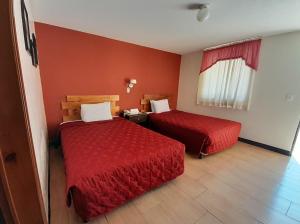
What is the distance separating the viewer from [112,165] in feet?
4.57

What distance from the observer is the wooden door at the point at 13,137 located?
606mm

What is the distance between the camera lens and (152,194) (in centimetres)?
171

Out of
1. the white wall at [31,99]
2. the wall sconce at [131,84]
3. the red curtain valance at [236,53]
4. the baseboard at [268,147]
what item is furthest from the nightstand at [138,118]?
the baseboard at [268,147]

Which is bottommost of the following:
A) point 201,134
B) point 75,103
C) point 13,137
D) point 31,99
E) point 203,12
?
point 201,134

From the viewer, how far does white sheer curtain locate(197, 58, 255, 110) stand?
10.6 ft

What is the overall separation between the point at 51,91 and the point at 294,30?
446 cm

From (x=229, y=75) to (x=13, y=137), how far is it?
388cm

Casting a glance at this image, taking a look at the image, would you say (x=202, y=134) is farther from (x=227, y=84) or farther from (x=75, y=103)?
(x=75, y=103)

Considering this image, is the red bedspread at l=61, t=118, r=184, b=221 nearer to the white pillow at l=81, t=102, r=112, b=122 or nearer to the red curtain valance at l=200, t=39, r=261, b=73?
the white pillow at l=81, t=102, r=112, b=122

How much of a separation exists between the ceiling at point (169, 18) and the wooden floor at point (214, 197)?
2247 millimetres

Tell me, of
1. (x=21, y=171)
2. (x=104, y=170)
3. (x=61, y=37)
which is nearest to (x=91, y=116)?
(x=61, y=37)

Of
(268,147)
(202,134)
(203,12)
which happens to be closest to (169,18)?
(203,12)

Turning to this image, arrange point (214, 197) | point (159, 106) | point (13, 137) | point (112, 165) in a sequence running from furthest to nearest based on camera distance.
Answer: point (159, 106) → point (214, 197) → point (112, 165) → point (13, 137)

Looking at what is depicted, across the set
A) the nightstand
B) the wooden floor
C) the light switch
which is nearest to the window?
the light switch
